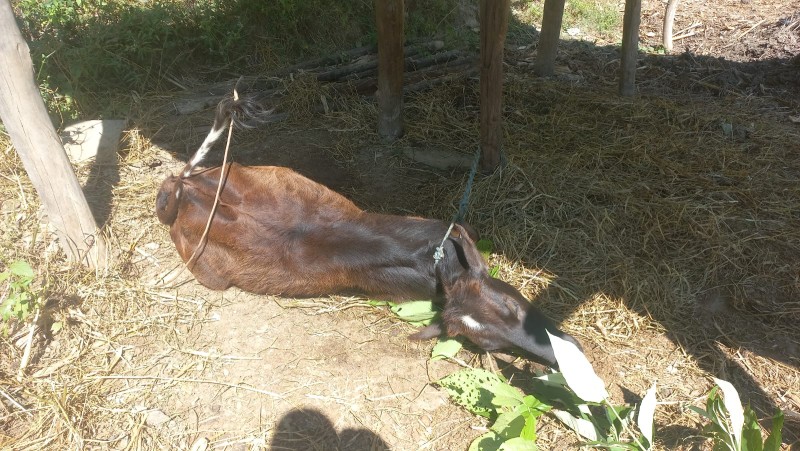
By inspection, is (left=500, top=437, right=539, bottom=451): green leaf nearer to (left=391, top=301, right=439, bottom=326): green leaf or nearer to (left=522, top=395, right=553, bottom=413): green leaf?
(left=522, top=395, right=553, bottom=413): green leaf

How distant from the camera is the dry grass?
11.5 ft

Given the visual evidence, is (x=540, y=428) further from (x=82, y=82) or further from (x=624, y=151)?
(x=82, y=82)

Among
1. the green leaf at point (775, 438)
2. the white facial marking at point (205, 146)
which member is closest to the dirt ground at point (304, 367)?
the green leaf at point (775, 438)

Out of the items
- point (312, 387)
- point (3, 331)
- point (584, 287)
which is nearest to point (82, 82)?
point (3, 331)

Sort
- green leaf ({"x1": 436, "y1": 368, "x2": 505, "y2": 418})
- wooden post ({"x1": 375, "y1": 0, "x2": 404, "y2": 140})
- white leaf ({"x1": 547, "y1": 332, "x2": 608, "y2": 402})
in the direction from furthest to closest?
wooden post ({"x1": 375, "y1": 0, "x2": 404, "y2": 140}), green leaf ({"x1": 436, "y1": 368, "x2": 505, "y2": 418}), white leaf ({"x1": 547, "y1": 332, "x2": 608, "y2": 402})

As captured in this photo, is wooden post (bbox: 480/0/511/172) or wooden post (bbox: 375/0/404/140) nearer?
wooden post (bbox: 480/0/511/172)

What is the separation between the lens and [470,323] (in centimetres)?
375

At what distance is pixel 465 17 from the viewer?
9.44m

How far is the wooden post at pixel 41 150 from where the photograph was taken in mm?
3436

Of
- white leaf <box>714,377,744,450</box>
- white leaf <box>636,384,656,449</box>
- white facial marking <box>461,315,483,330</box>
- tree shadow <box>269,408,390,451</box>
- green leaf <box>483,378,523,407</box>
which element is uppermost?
white facial marking <box>461,315,483,330</box>

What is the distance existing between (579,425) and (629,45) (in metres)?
5.21

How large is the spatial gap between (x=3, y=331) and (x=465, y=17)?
825 centimetres

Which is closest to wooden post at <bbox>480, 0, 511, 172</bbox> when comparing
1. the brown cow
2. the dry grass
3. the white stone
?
the dry grass

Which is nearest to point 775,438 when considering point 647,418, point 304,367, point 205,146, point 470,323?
point 647,418
